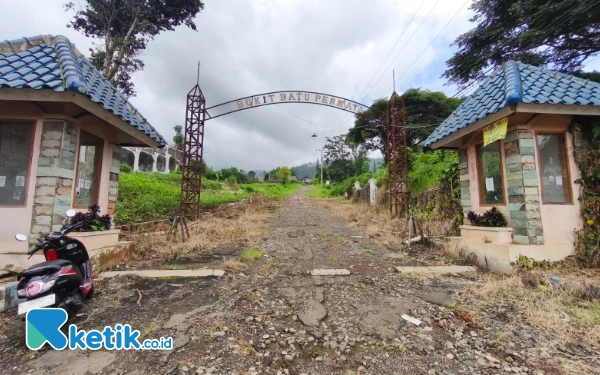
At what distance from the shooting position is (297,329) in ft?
9.28

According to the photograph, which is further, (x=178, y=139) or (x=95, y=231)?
(x=178, y=139)

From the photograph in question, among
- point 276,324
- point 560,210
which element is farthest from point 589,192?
point 276,324

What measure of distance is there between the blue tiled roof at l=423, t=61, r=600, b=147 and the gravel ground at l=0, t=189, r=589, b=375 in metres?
2.97

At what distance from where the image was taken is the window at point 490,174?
517cm

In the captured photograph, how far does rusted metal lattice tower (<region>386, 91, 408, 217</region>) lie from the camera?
10.7m

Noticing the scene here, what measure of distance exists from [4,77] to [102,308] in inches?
138

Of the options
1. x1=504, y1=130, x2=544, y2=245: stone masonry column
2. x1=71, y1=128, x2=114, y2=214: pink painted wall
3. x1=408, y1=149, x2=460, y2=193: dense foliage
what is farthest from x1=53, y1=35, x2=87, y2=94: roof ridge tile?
x1=408, y1=149, x2=460, y2=193: dense foliage

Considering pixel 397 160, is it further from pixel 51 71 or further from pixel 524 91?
pixel 51 71

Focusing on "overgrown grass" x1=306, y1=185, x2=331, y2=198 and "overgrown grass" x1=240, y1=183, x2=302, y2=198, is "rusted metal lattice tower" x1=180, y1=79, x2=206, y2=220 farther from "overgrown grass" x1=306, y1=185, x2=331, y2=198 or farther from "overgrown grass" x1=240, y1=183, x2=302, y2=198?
"overgrown grass" x1=306, y1=185, x2=331, y2=198

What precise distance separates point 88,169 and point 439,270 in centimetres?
689

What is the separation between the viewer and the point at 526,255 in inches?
176

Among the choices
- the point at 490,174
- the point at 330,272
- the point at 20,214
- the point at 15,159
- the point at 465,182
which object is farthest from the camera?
the point at 465,182

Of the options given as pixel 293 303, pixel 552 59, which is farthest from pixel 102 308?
pixel 552 59

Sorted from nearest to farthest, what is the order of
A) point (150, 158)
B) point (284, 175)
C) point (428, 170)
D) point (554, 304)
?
point (554, 304)
point (428, 170)
point (150, 158)
point (284, 175)
